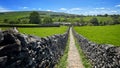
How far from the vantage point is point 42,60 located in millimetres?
9891

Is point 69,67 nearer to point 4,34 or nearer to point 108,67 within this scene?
point 108,67

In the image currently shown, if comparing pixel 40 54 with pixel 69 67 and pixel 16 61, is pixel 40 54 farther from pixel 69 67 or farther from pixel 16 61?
pixel 69 67

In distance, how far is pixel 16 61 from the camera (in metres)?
6.26

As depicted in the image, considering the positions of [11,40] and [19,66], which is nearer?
[11,40]

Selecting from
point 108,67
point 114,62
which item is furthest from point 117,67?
point 108,67

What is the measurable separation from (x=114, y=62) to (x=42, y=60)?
3727mm

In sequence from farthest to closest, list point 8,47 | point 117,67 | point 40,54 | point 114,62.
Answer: point 40,54
point 114,62
point 117,67
point 8,47

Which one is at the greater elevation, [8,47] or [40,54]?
[8,47]

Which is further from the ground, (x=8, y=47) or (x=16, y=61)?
(x=8, y=47)

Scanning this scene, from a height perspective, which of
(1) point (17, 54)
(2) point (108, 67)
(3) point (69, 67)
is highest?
(1) point (17, 54)

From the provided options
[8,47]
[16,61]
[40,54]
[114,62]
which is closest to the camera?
[8,47]

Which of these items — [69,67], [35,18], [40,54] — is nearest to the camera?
[40,54]

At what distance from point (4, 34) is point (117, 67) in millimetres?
5249

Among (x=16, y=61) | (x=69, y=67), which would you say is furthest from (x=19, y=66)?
(x=69, y=67)
